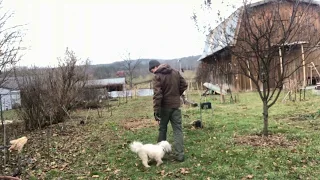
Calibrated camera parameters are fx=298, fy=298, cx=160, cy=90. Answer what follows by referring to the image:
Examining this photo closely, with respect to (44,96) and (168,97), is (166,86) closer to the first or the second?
(168,97)

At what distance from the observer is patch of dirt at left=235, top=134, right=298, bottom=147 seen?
240 inches

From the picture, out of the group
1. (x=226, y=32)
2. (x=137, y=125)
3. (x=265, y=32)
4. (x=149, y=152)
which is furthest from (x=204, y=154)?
(x=137, y=125)

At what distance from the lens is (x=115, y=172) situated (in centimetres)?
515

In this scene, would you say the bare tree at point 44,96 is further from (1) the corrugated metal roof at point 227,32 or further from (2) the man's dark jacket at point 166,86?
(1) the corrugated metal roof at point 227,32

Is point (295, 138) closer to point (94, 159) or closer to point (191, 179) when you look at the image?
point (191, 179)

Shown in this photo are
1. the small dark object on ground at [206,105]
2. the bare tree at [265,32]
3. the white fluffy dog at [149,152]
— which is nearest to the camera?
the white fluffy dog at [149,152]

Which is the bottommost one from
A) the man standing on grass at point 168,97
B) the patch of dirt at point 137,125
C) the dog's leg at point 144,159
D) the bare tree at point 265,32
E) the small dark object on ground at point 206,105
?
the patch of dirt at point 137,125

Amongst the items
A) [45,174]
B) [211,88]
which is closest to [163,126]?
→ [45,174]

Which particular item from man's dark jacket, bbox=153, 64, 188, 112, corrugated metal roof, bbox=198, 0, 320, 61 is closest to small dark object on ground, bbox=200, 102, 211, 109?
corrugated metal roof, bbox=198, 0, 320, 61

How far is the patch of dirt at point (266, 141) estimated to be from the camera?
6084mm

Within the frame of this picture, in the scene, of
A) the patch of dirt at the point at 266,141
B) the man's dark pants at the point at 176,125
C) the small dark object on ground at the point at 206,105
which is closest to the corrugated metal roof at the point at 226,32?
the patch of dirt at the point at 266,141

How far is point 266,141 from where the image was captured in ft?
20.9

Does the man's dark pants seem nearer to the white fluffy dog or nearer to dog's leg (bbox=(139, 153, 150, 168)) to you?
the white fluffy dog

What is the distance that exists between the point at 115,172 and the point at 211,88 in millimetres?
17529
